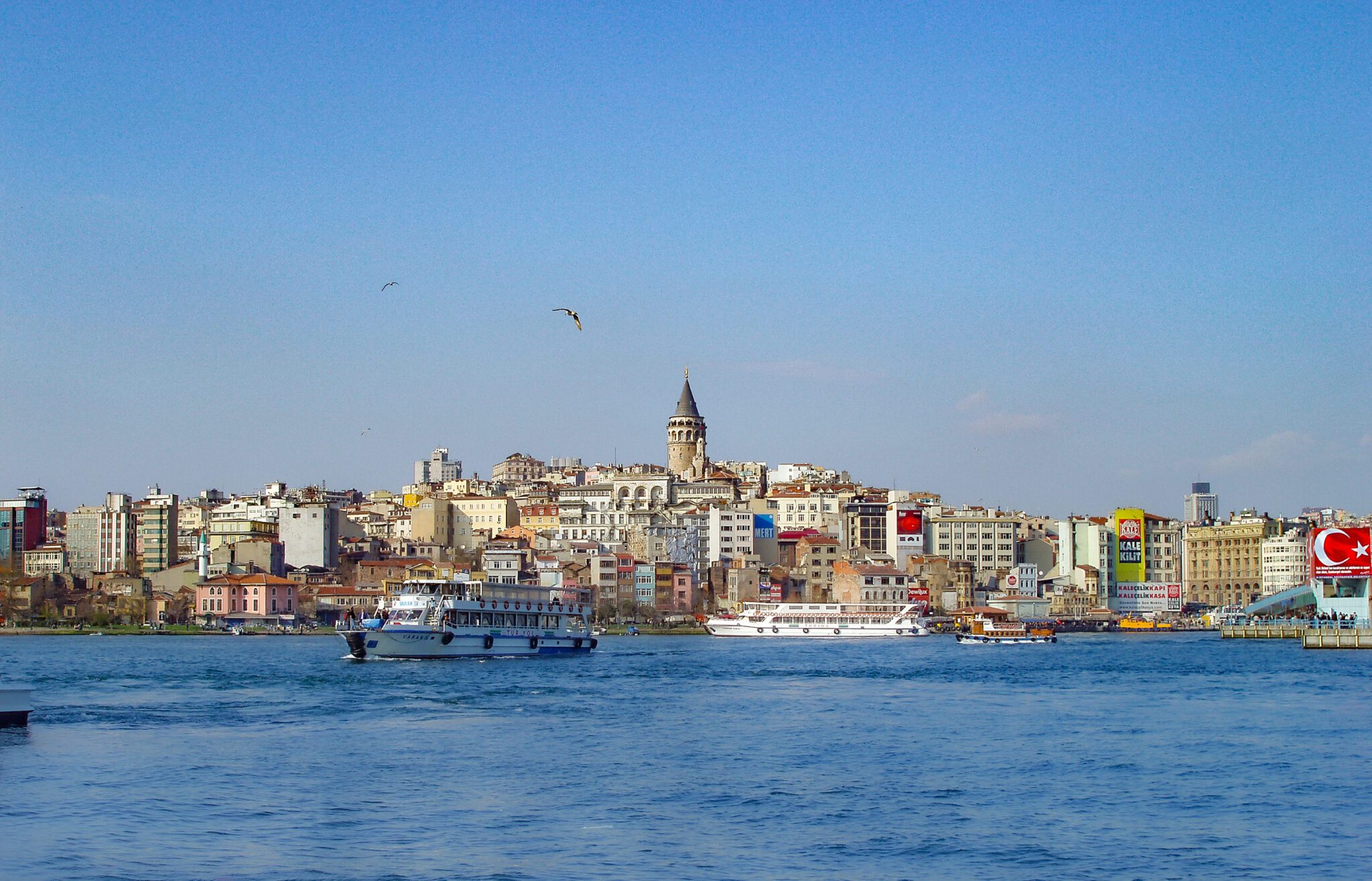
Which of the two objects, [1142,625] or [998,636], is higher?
[998,636]

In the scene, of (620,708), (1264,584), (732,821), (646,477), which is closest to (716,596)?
(646,477)

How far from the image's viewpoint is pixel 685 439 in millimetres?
130500

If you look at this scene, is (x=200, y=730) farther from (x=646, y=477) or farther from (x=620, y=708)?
(x=646, y=477)

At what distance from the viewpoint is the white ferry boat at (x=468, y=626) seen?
158 feet

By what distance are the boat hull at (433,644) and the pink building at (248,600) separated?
38.6m

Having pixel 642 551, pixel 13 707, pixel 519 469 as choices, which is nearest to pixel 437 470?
pixel 519 469

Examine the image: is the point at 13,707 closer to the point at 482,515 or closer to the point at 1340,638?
the point at 1340,638

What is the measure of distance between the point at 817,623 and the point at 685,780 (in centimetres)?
5896

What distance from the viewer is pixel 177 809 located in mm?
18031

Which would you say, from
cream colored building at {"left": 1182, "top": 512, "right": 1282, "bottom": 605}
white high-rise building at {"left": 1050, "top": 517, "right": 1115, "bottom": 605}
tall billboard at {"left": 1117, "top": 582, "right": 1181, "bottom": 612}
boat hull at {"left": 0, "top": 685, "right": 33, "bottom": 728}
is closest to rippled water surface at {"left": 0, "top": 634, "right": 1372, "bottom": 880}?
boat hull at {"left": 0, "top": 685, "right": 33, "bottom": 728}

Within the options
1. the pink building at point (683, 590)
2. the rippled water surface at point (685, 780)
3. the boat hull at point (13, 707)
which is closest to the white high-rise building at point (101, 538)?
the pink building at point (683, 590)

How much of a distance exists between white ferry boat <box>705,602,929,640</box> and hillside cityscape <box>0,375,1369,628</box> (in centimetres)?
855

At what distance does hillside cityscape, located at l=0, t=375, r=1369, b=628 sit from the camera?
91.2 meters

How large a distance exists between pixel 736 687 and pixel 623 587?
176 feet
